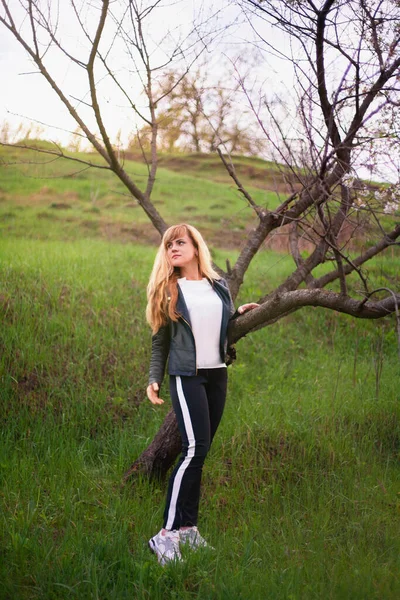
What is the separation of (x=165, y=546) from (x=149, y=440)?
5.66 ft

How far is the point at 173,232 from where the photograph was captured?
3.56m

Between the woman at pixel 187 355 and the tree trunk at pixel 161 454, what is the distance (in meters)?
0.62

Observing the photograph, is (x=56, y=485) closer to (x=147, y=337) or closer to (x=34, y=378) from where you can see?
(x=34, y=378)

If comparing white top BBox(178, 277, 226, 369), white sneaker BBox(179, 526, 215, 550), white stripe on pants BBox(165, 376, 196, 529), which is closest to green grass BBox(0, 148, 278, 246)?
white top BBox(178, 277, 226, 369)

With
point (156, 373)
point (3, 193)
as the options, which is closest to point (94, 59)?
point (156, 373)

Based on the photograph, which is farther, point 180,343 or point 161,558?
point 180,343

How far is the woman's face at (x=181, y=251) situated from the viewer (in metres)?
3.52

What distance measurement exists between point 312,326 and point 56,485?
191 inches

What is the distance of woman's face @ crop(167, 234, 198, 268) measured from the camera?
3.52m

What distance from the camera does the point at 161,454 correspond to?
4023 mm

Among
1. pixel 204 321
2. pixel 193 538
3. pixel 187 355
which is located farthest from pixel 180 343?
pixel 193 538

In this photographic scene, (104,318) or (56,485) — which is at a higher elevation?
(104,318)

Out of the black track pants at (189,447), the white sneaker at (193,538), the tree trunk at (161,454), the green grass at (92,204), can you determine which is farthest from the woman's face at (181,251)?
the green grass at (92,204)

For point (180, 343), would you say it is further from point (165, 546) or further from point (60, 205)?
point (60, 205)
